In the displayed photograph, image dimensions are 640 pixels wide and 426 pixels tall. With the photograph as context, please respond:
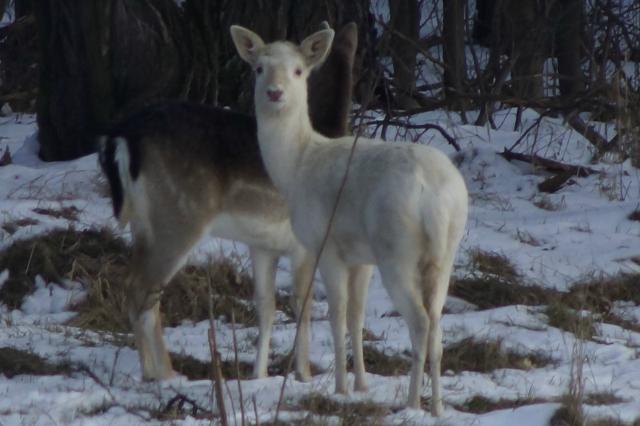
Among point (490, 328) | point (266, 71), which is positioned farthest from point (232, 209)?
point (490, 328)

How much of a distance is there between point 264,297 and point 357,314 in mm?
1044

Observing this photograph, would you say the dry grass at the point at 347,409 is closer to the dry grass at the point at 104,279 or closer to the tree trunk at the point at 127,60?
the dry grass at the point at 104,279

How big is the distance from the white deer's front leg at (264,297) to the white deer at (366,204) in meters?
0.83

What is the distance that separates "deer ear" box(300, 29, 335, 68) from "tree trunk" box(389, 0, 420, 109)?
212 inches

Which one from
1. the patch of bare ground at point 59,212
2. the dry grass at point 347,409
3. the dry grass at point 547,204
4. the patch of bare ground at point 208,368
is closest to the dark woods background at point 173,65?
the dry grass at point 547,204

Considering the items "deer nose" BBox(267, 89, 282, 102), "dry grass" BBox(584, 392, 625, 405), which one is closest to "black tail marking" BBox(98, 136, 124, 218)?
"deer nose" BBox(267, 89, 282, 102)

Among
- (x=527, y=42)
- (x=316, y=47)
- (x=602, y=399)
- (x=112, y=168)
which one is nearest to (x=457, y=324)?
(x=602, y=399)

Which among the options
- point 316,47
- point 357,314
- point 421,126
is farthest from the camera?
point 421,126

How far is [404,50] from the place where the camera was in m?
15.6

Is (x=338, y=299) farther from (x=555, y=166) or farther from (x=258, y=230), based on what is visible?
(x=555, y=166)

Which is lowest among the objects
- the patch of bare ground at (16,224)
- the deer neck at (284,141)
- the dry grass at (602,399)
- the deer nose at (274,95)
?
the dry grass at (602,399)

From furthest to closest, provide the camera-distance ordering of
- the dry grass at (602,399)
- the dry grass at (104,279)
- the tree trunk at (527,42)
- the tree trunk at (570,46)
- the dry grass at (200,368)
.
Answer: the tree trunk at (570,46), the tree trunk at (527,42), the dry grass at (104,279), the dry grass at (200,368), the dry grass at (602,399)

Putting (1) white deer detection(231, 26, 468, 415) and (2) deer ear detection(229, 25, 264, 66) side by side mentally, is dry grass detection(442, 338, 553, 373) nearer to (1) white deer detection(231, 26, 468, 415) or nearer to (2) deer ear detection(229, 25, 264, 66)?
(1) white deer detection(231, 26, 468, 415)

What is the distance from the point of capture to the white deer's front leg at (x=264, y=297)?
771 cm
